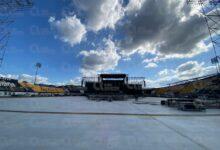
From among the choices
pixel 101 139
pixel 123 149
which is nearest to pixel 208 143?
pixel 123 149

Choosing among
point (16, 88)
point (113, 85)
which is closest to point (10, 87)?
point (16, 88)

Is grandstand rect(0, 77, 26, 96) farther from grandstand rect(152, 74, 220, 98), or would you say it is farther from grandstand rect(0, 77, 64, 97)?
grandstand rect(152, 74, 220, 98)

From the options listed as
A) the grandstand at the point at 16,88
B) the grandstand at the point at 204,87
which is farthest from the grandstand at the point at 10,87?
the grandstand at the point at 204,87

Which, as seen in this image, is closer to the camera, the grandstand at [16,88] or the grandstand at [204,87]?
the grandstand at [204,87]

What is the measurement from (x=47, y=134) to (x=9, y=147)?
206 centimetres

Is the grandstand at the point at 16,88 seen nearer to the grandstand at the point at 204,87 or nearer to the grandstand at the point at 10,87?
the grandstand at the point at 10,87

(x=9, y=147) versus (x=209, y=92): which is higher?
(x=209, y=92)

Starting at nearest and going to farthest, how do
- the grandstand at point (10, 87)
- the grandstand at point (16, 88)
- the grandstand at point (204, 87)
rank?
1. the grandstand at point (204, 87)
2. the grandstand at point (16, 88)
3. the grandstand at point (10, 87)

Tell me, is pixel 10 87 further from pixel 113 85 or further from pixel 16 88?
pixel 113 85

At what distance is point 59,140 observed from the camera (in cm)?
696

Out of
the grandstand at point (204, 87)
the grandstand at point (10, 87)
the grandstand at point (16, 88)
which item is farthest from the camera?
the grandstand at point (10, 87)

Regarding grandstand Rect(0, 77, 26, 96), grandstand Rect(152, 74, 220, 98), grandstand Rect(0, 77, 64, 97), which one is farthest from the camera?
grandstand Rect(0, 77, 26, 96)

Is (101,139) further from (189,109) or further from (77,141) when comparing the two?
(189,109)

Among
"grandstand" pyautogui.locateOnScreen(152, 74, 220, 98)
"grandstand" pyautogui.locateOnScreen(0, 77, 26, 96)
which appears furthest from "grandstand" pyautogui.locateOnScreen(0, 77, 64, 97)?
"grandstand" pyautogui.locateOnScreen(152, 74, 220, 98)
